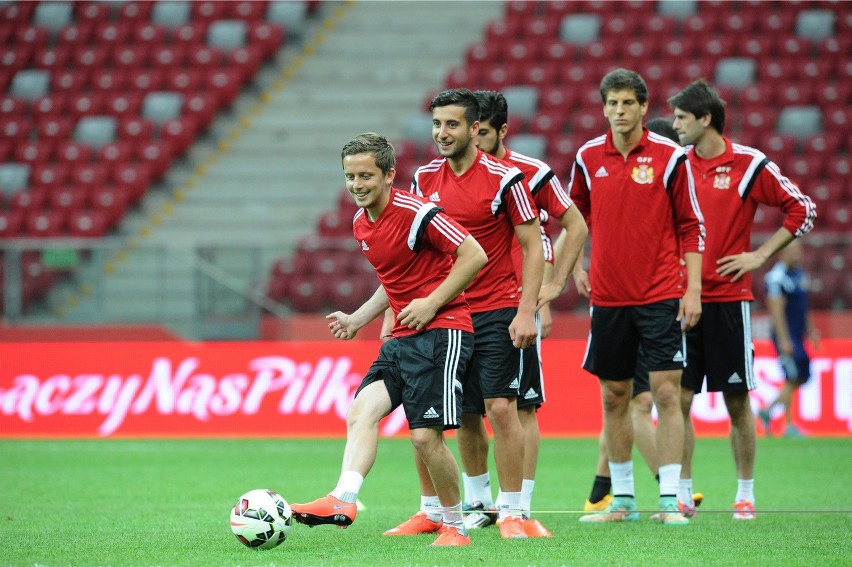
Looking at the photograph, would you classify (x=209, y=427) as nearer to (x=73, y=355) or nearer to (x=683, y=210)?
(x=73, y=355)

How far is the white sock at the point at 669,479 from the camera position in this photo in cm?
692

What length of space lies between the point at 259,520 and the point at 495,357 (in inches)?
60.3

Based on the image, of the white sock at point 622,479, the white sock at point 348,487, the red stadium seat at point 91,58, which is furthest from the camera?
the red stadium seat at point 91,58

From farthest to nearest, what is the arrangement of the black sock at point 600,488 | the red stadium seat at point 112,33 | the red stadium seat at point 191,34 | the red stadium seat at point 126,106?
1. the red stadium seat at point 112,33
2. the red stadium seat at point 191,34
3. the red stadium seat at point 126,106
4. the black sock at point 600,488

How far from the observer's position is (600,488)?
7.67 metres

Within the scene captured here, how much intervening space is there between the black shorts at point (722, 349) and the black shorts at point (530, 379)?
1.17 meters

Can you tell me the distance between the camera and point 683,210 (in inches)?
277

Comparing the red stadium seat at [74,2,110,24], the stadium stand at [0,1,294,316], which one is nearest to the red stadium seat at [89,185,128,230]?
the stadium stand at [0,1,294,316]

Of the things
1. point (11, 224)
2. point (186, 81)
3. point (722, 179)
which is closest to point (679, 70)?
point (186, 81)

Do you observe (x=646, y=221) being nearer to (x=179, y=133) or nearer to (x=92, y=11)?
(x=179, y=133)

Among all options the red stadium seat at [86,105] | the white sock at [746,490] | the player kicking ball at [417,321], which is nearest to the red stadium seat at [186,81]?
the red stadium seat at [86,105]

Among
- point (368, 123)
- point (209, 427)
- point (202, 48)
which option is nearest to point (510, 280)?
point (209, 427)

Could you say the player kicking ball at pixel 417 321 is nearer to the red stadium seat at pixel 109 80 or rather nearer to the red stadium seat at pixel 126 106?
the red stadium seat at pixel 126 106

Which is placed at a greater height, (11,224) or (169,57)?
(169,57)
